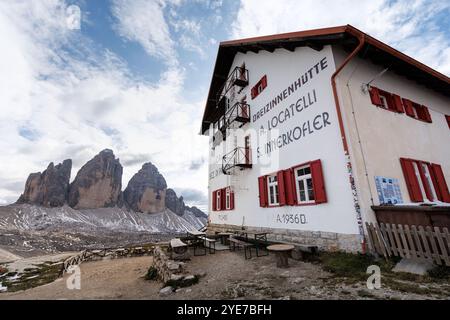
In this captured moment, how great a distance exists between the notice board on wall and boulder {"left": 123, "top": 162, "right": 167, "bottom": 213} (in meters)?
111

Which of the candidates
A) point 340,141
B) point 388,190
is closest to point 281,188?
point 340,141

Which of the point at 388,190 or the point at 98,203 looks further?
the point at 98,203

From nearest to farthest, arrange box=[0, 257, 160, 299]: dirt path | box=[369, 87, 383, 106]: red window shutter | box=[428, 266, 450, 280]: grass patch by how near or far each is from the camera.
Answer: box=[428, 266, 450, 280]: grass patch, box=[0, 257, 160, 299]: dirt path, box=[369, 87, 383, 106]: red window shutter

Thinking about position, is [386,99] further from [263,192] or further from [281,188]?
[263,192]

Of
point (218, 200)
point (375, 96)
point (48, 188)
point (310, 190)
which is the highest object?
point (48, 188)

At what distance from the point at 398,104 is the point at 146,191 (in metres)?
112

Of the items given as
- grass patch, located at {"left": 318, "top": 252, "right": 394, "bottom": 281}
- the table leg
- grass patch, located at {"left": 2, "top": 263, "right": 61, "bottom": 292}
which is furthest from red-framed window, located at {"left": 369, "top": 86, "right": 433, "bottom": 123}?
grass patch, located at {"left": 2, "top": 263, "right": 61, "bottom": 292}

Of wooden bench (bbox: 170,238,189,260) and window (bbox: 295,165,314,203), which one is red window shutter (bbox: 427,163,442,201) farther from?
wooden bench (bbox: 170,238,189,260)

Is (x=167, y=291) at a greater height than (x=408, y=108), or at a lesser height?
lesser

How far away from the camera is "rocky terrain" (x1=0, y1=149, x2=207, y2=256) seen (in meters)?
74.8

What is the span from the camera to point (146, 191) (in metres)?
109

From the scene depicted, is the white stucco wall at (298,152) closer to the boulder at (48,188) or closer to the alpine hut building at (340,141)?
the alpine hut building at (340,141)

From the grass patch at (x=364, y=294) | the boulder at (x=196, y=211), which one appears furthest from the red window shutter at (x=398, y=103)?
the boulder at (x=196, y=211)

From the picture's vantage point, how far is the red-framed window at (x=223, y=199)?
552 inches
